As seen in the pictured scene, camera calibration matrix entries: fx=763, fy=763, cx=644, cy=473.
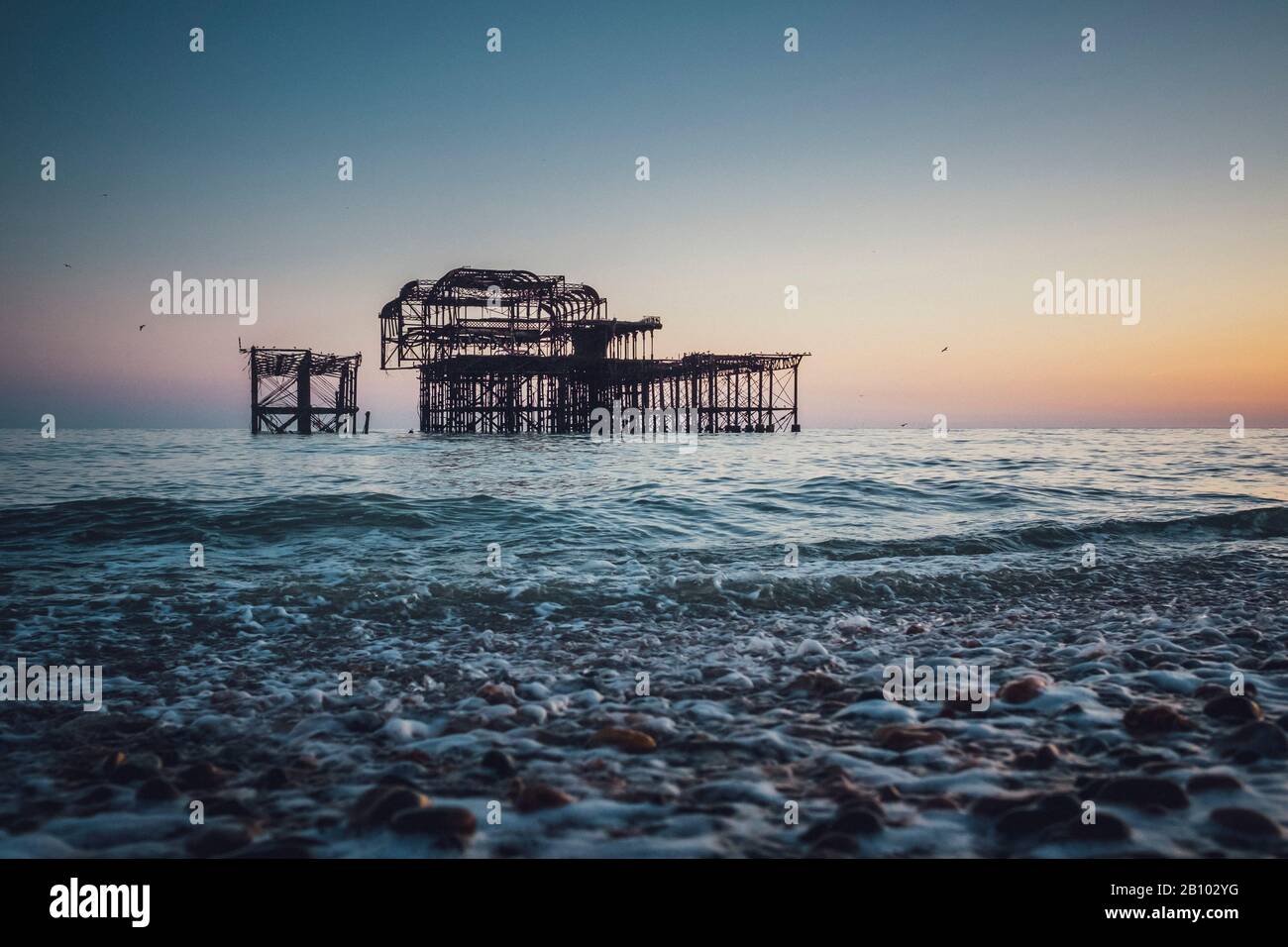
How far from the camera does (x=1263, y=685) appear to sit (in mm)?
3928

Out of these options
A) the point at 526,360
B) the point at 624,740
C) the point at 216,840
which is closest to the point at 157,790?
the point at 216,840

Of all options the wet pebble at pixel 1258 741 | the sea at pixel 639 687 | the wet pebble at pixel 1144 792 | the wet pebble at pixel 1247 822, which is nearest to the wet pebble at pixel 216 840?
the sea at pixel 639 687

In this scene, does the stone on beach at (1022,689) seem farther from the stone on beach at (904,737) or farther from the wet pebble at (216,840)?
the wet pebble at (216,840)

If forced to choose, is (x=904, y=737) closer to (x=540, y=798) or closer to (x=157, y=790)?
(x=540, y=798)

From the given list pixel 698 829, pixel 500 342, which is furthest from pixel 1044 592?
pixel 500 342

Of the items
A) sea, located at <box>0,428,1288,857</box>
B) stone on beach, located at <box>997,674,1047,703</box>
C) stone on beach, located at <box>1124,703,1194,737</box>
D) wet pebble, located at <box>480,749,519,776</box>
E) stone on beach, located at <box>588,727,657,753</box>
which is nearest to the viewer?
sea, located at <box>0,428,1288,857</box>

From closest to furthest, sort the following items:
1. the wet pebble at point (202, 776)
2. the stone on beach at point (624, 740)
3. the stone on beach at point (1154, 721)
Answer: the wet pebble at point (202, 776), the stone on beach at point (624, 740), the stone on beach at point (1154, 721)

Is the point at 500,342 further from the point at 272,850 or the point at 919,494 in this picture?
the point at 272,850

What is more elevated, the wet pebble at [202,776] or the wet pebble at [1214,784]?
the wet pebble at [1214,784]

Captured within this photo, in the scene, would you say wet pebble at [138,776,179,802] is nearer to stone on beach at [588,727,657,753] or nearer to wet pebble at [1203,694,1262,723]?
stone on beach at [588,727,657,753]

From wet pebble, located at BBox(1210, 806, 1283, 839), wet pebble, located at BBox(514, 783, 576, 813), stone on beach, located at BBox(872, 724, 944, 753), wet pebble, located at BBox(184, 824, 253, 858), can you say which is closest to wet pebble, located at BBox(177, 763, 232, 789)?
wet pebble, located at BBox(184, 824, 253, 858)

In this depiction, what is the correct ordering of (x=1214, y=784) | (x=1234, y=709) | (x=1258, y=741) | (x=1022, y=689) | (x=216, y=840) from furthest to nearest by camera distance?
1. (x=1022, y=689)
2. (x=1234, y=709)
3. (x=1258, y=741)
4. (x=1214, y=784)
5. (x=216, y=840)

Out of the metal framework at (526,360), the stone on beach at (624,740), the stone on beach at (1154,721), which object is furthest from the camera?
the metal framework at (526,360)
